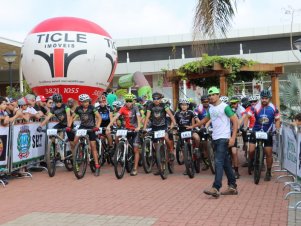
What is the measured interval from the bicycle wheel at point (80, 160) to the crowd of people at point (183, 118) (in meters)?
0.29

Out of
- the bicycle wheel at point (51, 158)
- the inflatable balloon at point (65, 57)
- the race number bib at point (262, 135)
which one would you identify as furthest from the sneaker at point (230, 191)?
the inflatable balloon at point (65, 57)

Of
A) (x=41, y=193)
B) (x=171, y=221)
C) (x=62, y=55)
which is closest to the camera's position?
(x=171, y=221)

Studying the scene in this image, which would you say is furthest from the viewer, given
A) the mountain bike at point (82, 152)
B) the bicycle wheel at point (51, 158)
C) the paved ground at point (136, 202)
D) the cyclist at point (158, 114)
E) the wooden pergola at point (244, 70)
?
the wooden pergola at point (244, 70)

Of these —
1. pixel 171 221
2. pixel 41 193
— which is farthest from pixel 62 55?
pixel 171 221

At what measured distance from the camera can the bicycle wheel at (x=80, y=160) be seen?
35.8 feet

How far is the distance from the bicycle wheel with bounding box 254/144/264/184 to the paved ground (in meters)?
0.18

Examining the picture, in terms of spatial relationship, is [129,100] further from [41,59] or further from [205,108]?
[41,59]

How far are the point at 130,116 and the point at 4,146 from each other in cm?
311

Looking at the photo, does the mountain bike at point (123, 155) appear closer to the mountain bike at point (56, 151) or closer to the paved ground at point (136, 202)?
Result: the paved ground at point (136, 202)

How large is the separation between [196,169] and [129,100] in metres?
2.37

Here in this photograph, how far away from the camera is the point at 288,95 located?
16094 millimetres

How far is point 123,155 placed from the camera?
11.3 meters

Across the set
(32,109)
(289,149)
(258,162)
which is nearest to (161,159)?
(258,162)

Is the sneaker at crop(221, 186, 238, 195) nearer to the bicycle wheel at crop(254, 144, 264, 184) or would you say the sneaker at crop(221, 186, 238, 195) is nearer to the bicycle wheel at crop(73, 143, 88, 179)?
the bicycle wheel at crop(254, 144, 264, 184)
